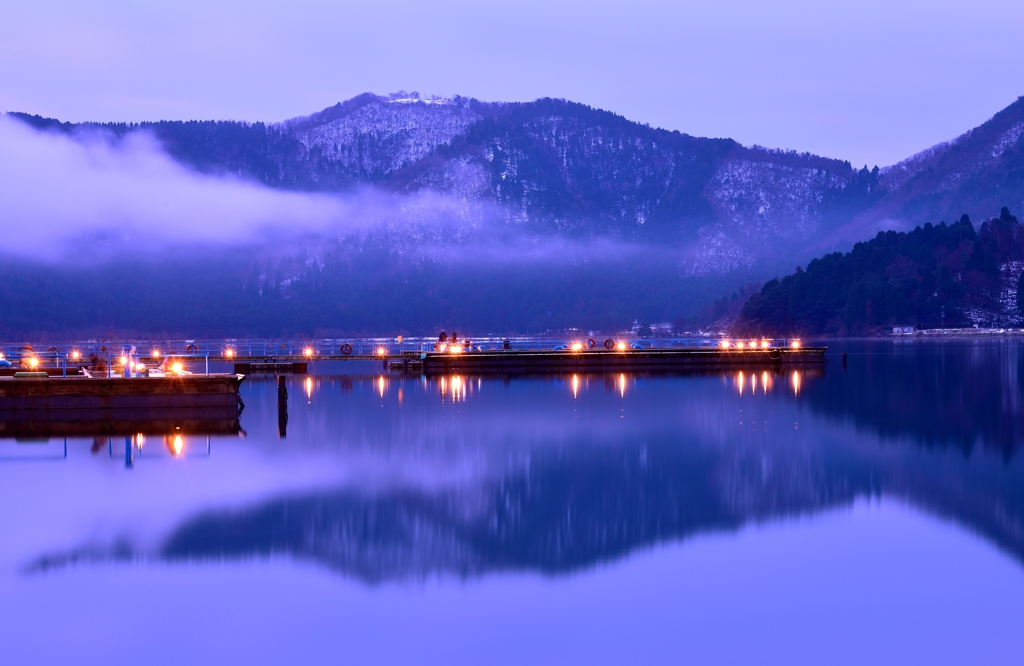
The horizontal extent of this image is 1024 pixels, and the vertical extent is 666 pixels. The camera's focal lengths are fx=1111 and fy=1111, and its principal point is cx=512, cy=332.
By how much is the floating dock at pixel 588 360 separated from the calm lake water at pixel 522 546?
36818 millimetres

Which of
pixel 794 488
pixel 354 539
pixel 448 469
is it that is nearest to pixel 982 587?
pixel 794 488

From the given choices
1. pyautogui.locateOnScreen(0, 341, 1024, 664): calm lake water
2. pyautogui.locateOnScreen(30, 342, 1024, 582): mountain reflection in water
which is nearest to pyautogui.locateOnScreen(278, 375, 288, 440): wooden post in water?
pyautogui.locateOnScreen(30, 342, 1024, 582): mountain reflection in water

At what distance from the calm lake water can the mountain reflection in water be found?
6.0 inches

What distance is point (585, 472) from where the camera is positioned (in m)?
35.2

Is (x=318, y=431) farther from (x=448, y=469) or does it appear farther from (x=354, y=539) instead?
(x=354, y=539)

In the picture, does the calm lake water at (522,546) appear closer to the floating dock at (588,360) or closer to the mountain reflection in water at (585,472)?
the mountain reflection in water at (585,472)

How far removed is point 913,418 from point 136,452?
34785 millimetres

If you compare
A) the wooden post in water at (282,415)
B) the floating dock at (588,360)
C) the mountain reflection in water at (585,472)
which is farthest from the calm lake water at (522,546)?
the floating dock at (588,360)

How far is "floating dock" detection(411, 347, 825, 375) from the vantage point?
85375mm

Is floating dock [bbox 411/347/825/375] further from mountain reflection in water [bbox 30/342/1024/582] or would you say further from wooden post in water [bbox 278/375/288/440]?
wooden post in water [bbox 278/375/288/440]

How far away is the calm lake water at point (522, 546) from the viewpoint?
18359mm

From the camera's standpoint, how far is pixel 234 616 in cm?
1953

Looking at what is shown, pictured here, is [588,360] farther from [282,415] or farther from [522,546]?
[522,546]

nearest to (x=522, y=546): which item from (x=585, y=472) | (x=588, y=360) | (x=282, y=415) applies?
(x=585, y=472)
